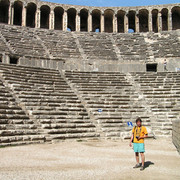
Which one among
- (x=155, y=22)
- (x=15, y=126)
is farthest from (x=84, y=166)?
(x=155, y=22)

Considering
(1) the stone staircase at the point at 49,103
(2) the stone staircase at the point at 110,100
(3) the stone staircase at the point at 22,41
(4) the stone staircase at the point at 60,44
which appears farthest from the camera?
(4) the stone staircase at the point at 60,44

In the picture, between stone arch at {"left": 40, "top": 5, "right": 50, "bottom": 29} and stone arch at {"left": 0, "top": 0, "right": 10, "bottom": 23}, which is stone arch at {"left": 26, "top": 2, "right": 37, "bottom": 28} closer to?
stone arch at {"left": 40, "top": 5, "right": 50, "bottom": 29}

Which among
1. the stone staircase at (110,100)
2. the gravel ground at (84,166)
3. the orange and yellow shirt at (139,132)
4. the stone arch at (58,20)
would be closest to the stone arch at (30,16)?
the stone arch at (58,20)

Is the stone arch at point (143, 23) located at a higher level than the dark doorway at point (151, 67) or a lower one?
higher

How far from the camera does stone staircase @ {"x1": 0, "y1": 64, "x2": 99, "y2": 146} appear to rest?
34.9 feet

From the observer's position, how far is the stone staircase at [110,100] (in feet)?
39.0

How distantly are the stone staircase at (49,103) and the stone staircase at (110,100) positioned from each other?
2.11ft

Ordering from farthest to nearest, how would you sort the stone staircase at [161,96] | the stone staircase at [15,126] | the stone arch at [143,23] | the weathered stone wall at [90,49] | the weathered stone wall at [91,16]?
the stone arch at [143,23] < the weathered stone wall at [91,16] < the weathered stone wall at [90,49] < the stone staircase at [161,96] < the stone staircase at [15,126]

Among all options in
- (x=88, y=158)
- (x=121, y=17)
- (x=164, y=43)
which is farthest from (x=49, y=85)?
(x=121, y=17)

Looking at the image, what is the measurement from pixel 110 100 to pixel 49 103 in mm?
3667

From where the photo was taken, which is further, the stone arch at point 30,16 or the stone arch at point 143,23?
A: the stone arch at point 143,23

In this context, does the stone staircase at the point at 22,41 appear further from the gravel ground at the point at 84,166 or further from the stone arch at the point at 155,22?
the stone arch at the point at 155,22

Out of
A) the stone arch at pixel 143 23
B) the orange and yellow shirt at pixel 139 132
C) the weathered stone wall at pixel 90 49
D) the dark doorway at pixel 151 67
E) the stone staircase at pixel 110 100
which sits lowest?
the orange and yellow shirt at pixel 139 132

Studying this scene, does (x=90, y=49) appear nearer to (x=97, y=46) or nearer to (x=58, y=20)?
(x=97, y=46)
